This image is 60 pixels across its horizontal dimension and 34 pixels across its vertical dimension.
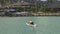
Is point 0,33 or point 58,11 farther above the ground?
point 0,33

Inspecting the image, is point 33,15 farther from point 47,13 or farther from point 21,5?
point 21,5

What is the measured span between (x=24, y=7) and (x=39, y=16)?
3136 millimetres

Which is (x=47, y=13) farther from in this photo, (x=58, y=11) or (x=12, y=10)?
(x=12, y=10)

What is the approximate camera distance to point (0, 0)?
2755 cm

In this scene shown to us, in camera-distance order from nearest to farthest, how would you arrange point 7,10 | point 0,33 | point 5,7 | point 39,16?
point 0,33 < point 39,16 < point 7,10 < point 5,7

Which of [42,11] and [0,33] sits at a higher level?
[0,33]

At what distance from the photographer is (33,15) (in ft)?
79.4

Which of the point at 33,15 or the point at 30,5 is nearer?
the point at 33,15

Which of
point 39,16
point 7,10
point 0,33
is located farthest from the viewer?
point 7,10

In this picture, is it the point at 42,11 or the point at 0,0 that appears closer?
the point at 42,11

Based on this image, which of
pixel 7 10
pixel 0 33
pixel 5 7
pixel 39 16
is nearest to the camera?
pixel 0 33

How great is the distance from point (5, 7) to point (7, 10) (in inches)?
68.4

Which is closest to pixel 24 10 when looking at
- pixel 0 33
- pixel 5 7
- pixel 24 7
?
pixel 24 7

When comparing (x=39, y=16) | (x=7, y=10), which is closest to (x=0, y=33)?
(x=39, y=16)
